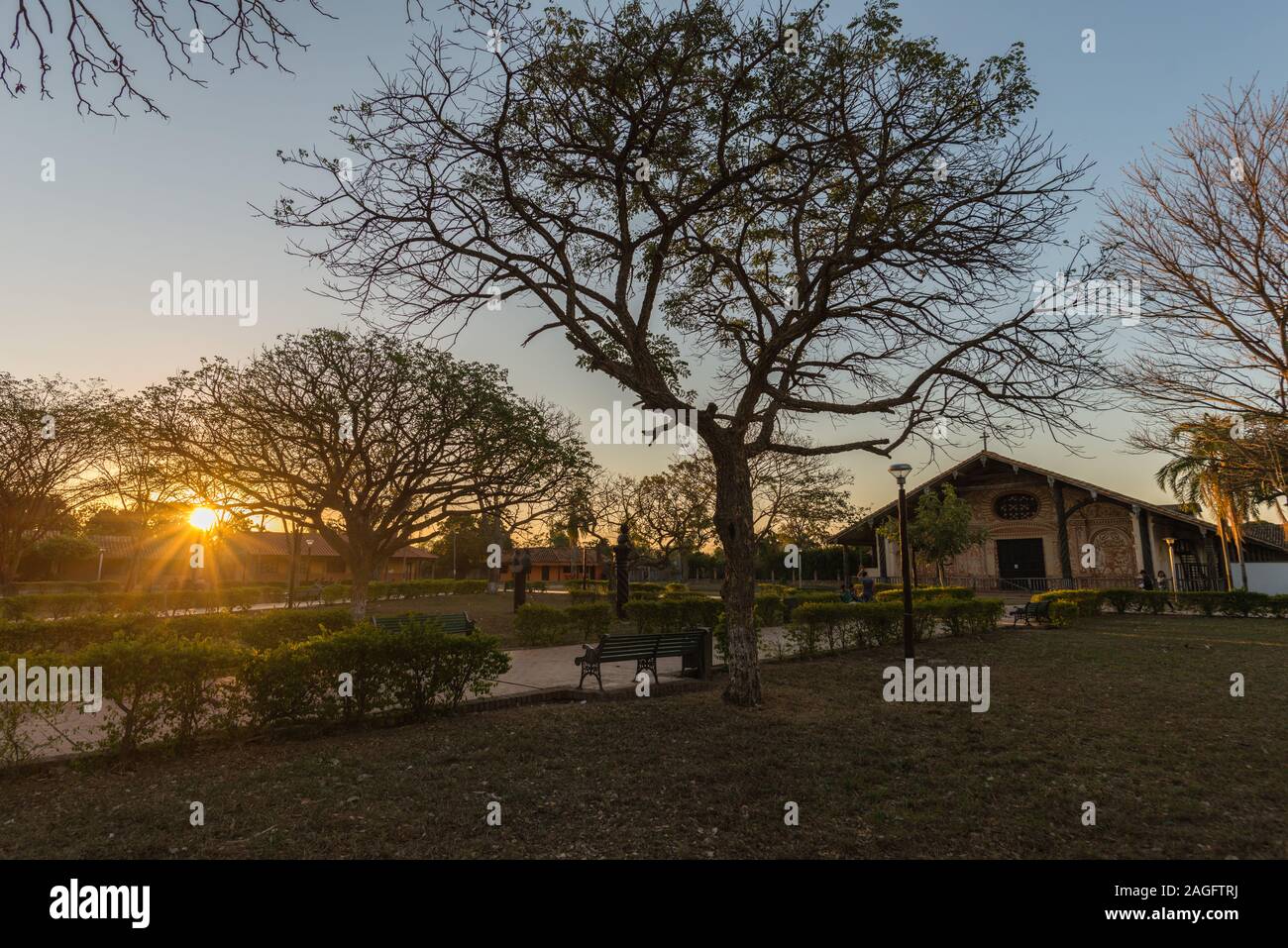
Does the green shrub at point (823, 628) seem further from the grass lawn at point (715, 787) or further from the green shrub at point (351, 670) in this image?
the green shrub at point (351, 670)

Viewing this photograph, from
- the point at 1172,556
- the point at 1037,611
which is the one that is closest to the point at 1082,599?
the point at 1037,611

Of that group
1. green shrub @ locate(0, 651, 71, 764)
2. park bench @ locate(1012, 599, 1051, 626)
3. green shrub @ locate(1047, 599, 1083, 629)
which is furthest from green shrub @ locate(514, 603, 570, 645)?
green shrub @ locate(1047, 599, 1083, 629)

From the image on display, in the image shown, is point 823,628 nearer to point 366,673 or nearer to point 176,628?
point 366,673

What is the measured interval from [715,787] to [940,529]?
27.8 m

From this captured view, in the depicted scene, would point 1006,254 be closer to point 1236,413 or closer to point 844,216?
point 844,216

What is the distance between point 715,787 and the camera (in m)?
5.16

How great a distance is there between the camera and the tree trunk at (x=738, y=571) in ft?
26.6

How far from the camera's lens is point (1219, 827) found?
4.32 metres

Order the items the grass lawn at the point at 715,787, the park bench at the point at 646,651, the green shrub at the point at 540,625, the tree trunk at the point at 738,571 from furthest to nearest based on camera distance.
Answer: the green shrub at the point at 540,625
the park bench at the point at 646,651
the tree trunk at the point at 738,571
the grass lawn at the point at 715,787

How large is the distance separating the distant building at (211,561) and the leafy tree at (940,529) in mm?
29838

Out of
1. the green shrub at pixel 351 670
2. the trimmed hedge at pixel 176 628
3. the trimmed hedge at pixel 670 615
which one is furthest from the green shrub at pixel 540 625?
the green shrub at pixel 351 670

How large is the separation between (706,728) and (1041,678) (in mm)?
6518

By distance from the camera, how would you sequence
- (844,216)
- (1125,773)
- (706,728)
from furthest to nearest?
(844,216) → (706,728) → (1125,773)

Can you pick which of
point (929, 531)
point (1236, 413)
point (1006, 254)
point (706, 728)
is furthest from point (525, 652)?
point (929, 531)
